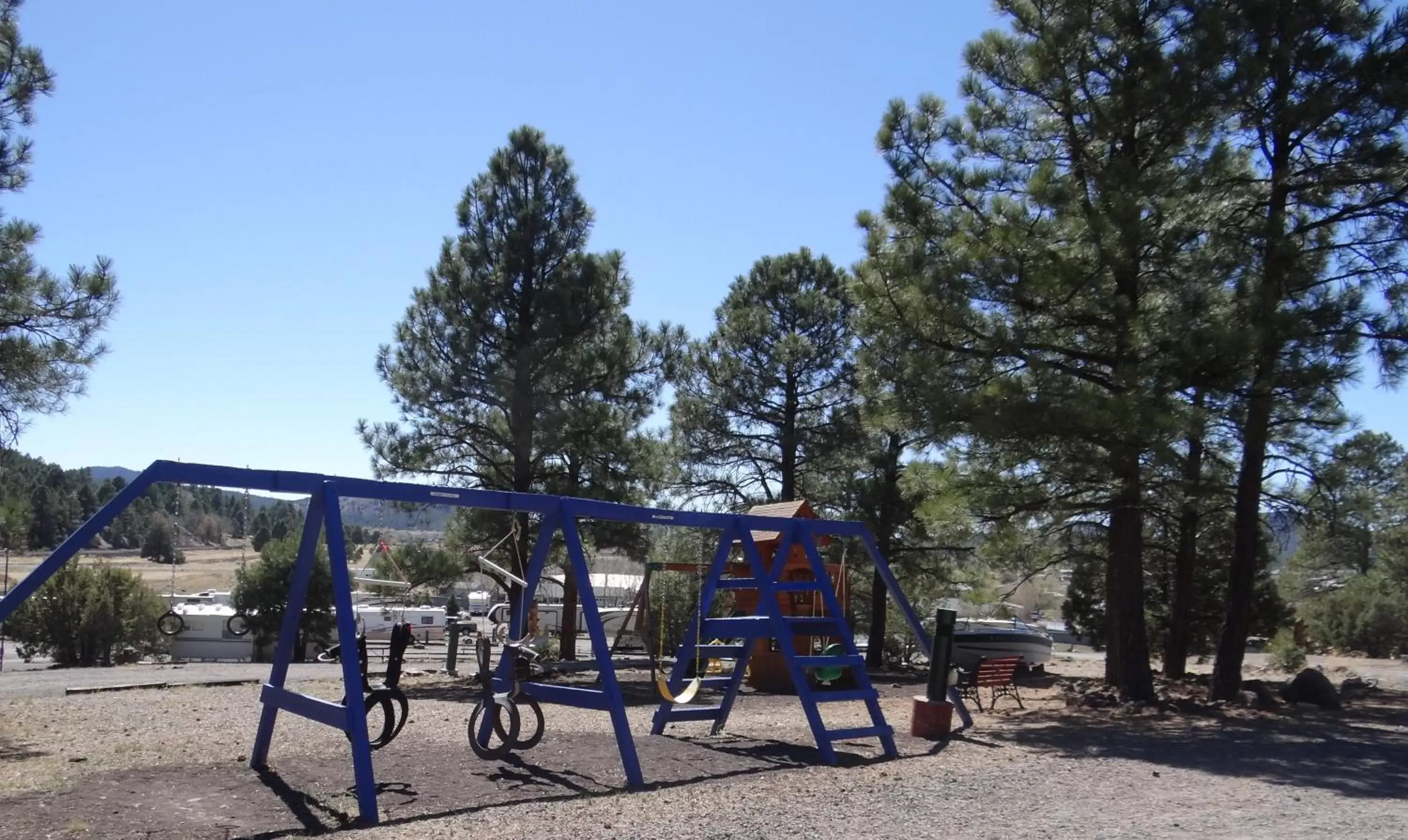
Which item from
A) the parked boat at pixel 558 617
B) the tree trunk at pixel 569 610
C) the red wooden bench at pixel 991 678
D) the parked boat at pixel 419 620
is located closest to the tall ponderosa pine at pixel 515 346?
the tree trunk at pixel 569 610

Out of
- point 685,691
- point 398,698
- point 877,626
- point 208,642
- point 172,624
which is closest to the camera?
point 398,698

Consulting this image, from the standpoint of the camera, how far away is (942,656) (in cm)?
1206

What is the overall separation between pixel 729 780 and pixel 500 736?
6.37 ft

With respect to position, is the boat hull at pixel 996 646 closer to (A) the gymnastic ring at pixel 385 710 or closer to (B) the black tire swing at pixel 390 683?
(B) the black tire swing at pixel 390 683

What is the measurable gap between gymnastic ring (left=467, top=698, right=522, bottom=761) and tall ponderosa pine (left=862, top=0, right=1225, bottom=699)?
7.14 meters

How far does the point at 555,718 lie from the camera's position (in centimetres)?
1341

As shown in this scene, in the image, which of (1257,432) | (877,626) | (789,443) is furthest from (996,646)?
(1257,432)

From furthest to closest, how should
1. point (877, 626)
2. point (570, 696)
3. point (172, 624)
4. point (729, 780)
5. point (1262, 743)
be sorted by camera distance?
1. point (877, 626)
2. point (1262, 743)
3. point (172, 624)
4. point (570, 696)
5. point (729, 780)

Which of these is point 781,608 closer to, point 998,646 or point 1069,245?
point 1069,245

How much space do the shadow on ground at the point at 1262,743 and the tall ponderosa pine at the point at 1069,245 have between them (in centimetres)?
213

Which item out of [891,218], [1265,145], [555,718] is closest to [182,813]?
[555,718]

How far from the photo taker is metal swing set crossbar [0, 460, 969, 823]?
7.41 metres

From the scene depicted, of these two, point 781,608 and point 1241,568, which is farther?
point 781,608

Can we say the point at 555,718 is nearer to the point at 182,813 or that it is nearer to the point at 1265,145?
the point at 182,813
